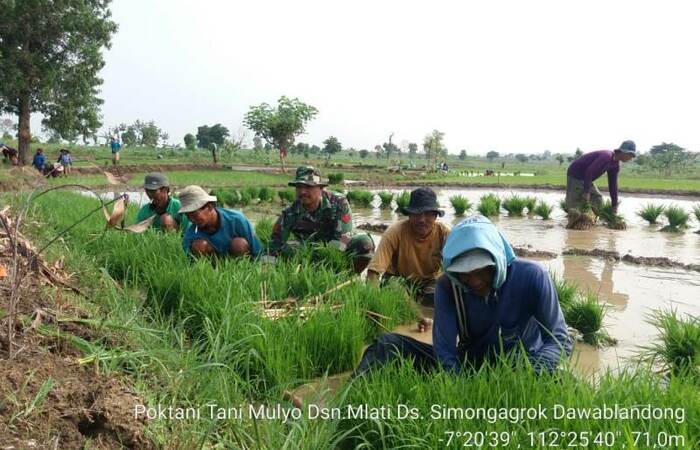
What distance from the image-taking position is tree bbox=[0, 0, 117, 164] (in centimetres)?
1809

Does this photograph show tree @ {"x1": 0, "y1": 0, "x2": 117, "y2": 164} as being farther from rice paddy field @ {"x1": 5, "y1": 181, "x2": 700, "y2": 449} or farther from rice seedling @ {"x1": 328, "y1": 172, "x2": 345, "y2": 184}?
rice paddy field @ {"x1": 5, "y1": 181, "x2": 700, "y2": 449}

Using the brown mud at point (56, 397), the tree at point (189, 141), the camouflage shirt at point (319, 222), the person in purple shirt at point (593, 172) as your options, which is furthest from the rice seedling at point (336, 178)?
the tree at point (189, 141)

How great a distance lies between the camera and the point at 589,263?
5.93 meters

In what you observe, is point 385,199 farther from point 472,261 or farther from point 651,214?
point 472,261

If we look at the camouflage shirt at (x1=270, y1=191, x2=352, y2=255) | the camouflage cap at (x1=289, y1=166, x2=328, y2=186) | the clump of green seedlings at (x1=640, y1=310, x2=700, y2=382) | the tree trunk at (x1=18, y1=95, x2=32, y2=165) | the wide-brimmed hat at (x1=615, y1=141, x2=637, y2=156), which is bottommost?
the clump of green seedlings at (x1=640, y1=310, x2=700, y2=382)

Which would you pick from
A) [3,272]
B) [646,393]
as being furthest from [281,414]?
[3,272]

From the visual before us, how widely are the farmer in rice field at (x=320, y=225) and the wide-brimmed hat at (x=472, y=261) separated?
2.45m

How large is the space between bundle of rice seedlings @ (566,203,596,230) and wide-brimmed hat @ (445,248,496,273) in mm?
7363

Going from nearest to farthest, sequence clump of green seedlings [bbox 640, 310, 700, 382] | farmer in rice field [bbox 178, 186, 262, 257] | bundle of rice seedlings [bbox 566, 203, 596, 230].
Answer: clump of green seedlings [bbox 640, 310, 700, 382]
farmer in rice field [bbox 178, 186, 262, 257]
bundle of rice seedlings [bbox 566, 203, 596, 230]

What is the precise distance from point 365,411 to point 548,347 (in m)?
0.84

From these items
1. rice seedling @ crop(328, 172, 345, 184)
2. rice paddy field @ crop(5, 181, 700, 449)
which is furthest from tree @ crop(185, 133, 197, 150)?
rice paddy field @ crop(5, 181, 700, 449)

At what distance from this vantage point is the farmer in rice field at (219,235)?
4.05 meters

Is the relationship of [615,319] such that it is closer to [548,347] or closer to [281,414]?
→ [548,347]

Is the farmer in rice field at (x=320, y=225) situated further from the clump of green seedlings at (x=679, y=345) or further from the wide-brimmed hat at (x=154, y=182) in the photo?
the clump of green seedlings at (x=679, y=345)
